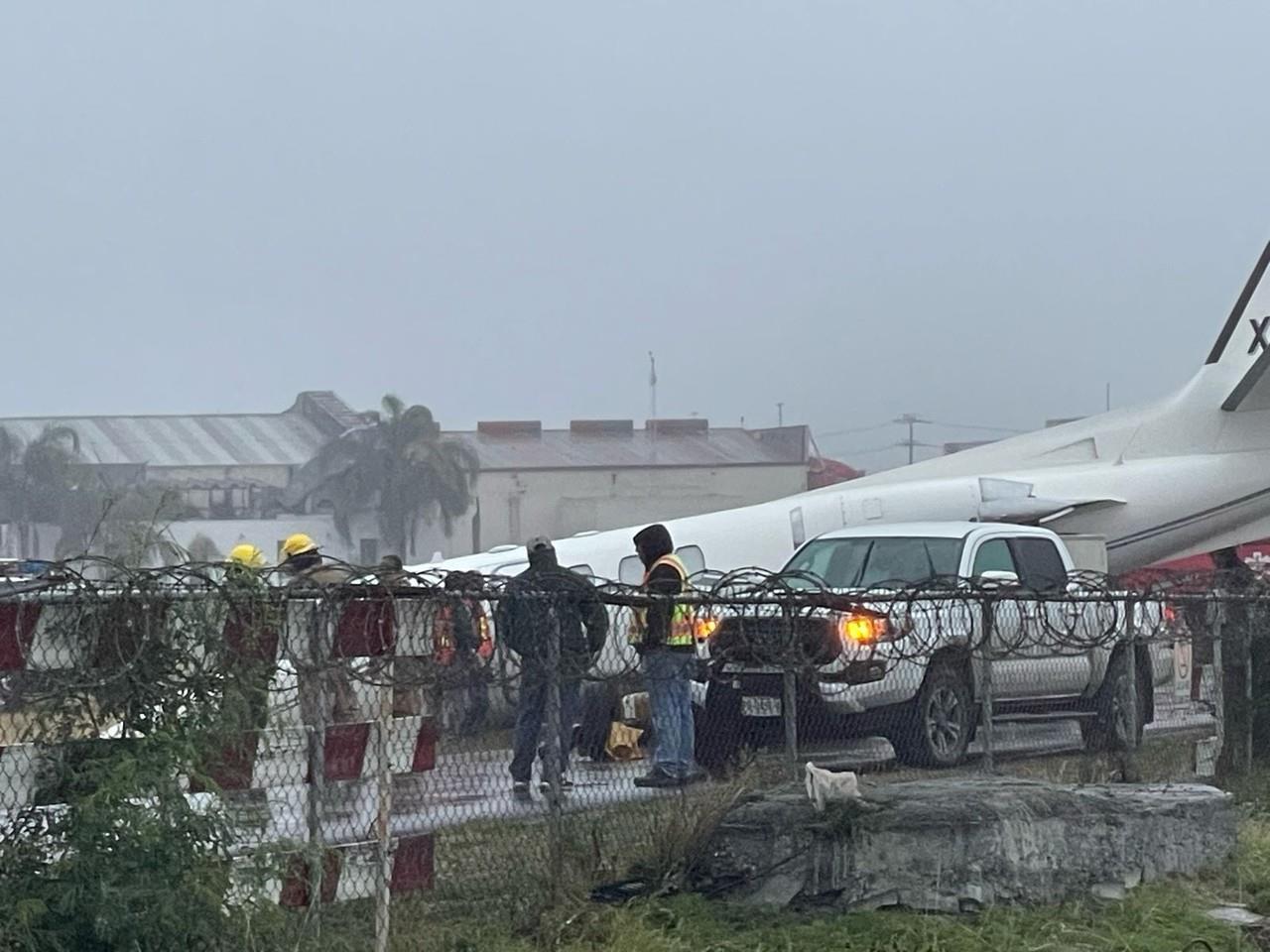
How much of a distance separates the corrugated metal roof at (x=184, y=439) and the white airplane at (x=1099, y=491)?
32230 millimetres

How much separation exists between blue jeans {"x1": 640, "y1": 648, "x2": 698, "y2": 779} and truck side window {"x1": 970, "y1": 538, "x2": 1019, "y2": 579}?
679 cm

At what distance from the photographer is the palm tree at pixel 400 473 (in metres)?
52.8

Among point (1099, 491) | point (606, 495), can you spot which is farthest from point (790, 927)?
point (606, 495)

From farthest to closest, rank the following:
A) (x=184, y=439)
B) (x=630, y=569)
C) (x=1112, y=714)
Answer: (x=184, y=439) → (x=630, y=569) → (x=1112, y=714)

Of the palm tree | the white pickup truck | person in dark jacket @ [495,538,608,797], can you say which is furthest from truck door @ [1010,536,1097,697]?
the palm tree

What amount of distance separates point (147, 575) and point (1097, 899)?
4.91 meters

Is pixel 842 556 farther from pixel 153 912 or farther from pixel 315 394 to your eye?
pixel 315 394

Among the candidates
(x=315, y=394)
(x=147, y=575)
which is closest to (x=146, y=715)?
(x=147, y=575)

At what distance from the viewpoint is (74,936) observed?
19.7 ft

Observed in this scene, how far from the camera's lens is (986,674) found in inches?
412

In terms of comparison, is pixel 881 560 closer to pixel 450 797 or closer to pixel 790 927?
pixel 790 927

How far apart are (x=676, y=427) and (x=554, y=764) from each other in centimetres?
4748

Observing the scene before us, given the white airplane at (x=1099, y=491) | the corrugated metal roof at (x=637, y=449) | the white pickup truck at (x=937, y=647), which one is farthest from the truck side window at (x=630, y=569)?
the corrugated metal roof at (x=637, y=449)

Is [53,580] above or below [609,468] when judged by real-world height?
below
